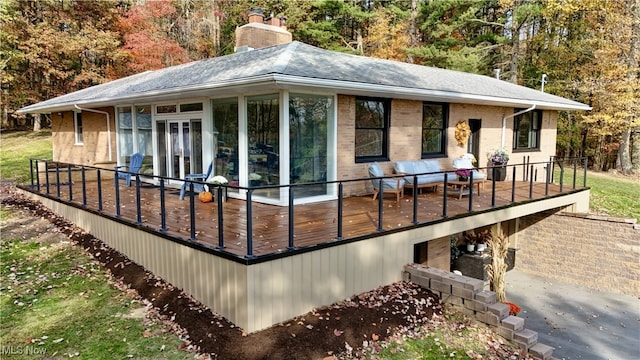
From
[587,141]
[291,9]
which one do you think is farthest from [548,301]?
[291,9]

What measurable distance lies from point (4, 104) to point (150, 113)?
849 inches

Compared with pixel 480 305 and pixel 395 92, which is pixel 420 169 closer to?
pixel 395 92

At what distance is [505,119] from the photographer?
44.1ft

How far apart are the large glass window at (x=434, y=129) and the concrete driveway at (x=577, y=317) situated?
4085 mm

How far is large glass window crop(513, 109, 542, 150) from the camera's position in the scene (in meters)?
14.2

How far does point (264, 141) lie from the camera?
8.66 m

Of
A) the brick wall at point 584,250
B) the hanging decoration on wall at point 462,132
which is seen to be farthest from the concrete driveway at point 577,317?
the hanging decoration on wall at point 462,132

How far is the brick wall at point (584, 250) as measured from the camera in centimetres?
1057

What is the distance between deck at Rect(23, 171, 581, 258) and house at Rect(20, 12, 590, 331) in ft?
0.64

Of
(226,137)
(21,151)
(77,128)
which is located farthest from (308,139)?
(21,151)

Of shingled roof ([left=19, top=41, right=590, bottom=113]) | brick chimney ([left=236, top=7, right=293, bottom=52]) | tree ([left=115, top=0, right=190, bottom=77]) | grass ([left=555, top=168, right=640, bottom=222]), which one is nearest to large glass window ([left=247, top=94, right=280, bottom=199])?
shingled roof ([left=19, top=41, right=590, bottom=113])

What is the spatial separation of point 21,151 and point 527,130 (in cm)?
2349

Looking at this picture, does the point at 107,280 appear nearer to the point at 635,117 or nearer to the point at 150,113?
the point at 150,113

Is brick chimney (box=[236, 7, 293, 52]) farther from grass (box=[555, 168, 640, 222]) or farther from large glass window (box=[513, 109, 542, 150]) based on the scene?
grass (box=[555, 168, 640, 222])
